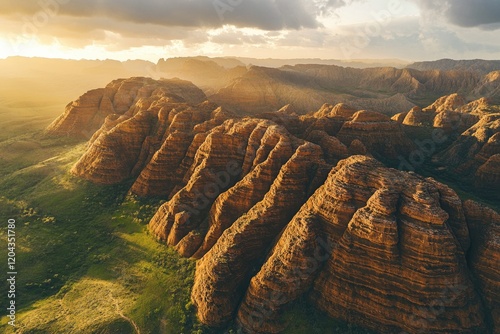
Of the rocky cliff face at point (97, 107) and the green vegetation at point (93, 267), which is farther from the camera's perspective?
the rocky cliff face at point (97, 107)

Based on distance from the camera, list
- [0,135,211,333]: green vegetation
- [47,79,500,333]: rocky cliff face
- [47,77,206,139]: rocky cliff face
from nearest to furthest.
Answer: [47,79,500,333]: rocky cliff face, [0,135,211,333]: green vegetation, [47,77,206,139]: rocky cliff face

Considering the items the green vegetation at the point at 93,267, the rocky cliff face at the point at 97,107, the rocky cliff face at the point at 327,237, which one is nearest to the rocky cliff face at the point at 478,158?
the rocky cliff face at the point at 327,237

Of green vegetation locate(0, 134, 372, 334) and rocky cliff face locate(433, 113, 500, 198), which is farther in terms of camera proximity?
rocky cliff face locate(433, 113, 500, 198)

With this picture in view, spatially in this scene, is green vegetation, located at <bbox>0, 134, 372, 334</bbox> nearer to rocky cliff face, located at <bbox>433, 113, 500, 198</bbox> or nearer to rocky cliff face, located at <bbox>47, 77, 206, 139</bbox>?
rocky cliff face, located at <bbox>47, 77, 206, 139</bbox>

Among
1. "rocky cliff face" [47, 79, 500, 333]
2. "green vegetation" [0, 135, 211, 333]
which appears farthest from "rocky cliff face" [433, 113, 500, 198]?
"green vegetation" [0, 135, 211, 333]

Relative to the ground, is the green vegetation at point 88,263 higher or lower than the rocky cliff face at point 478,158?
lower

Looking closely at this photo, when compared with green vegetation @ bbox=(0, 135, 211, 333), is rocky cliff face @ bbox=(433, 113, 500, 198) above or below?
above

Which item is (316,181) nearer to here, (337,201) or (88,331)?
(337,201)

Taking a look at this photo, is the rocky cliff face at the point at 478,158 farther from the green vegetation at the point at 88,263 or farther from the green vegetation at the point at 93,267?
the green vegetation at the point at 88,263
